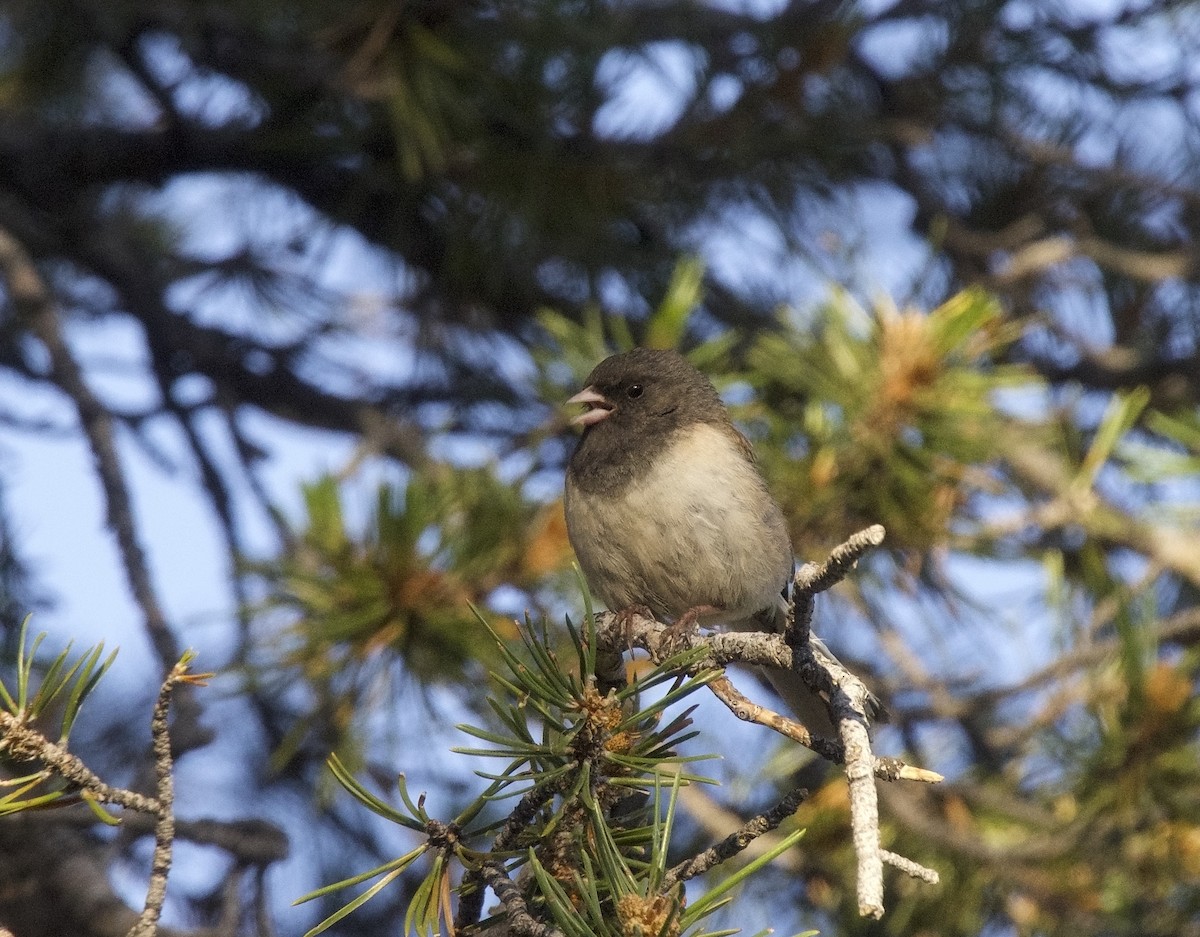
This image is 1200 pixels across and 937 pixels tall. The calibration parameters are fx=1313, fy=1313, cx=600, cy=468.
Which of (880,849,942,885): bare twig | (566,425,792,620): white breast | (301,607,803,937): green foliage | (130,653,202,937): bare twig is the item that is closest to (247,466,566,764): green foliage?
(566,425,792,620): white breast

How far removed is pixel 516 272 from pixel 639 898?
2.67m

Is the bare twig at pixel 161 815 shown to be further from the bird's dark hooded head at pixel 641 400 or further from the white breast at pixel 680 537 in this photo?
the bird's dark hooded head at pixel 641 400

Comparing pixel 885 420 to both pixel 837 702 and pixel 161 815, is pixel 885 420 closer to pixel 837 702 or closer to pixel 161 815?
pixel 837 702

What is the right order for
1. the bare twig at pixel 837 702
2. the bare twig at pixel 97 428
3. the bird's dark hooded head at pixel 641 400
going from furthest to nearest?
the bird's dark hooded head at pixel 641 400 → the bare twig at pixel 97 428 → the bare twig at pixel 837 702

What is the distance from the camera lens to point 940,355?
9.02ft

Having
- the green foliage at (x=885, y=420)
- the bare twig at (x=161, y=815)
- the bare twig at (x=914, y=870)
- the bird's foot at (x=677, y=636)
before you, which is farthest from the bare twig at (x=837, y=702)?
the green foliage at (x=885, y=420)

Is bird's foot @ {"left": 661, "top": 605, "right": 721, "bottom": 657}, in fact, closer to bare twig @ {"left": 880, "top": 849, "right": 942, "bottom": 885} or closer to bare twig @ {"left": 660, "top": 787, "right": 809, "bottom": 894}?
bare twig @ {"left": 660, "top": 787, "right": 809, "bottom": 894}

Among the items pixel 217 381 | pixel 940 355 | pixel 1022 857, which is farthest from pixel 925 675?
pixel 217 381

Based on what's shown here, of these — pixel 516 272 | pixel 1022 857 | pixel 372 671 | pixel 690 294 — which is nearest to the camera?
pixel 372 671

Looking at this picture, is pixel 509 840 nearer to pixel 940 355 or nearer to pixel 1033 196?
pixel 940 355

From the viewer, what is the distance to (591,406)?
3006 millimetres

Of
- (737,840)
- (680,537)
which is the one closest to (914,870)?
(737,840)

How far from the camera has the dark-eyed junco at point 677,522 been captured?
2.61m

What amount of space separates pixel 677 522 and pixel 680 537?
0.03 m
